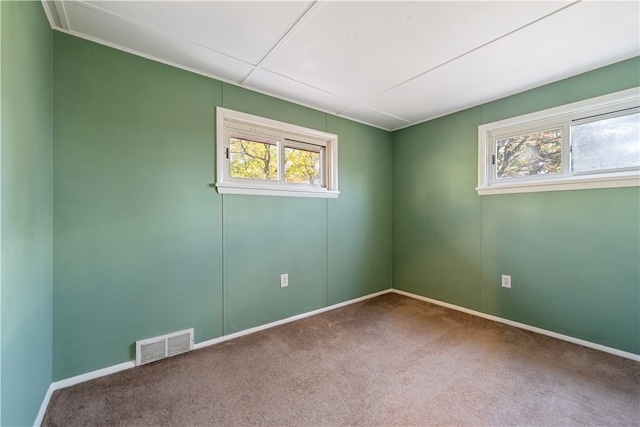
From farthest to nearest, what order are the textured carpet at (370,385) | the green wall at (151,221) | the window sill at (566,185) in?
the window sill at (566,185)
the green wall at (151,221)
the textured carpet at (370,385)

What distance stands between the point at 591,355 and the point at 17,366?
11.5 ft

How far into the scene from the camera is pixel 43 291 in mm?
1466

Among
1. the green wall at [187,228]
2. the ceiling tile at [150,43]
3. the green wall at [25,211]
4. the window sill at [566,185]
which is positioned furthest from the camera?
the window sill at [566,185]

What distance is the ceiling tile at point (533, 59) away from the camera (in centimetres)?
155

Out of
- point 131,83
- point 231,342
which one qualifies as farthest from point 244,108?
point 231,342

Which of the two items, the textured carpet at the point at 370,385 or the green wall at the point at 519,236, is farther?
the green wall at the point at 519,236

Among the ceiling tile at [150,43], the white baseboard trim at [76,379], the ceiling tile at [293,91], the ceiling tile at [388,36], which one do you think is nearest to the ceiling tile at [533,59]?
the ceiling tile at [388,36]

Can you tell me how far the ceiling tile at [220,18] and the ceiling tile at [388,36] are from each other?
0.41 ft

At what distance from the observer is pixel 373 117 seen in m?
3.17

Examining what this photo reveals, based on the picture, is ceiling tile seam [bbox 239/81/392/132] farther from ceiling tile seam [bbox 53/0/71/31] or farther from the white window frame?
the white window frame

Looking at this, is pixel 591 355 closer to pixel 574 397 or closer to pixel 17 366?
pixel 574 397

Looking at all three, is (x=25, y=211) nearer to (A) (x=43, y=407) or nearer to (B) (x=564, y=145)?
(A) (x=43, y=407)

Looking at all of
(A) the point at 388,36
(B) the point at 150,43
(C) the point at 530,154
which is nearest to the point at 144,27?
(B) the point at 150,43

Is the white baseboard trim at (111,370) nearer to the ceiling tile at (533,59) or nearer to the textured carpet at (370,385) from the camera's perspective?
the textured carpet at (370,385)
